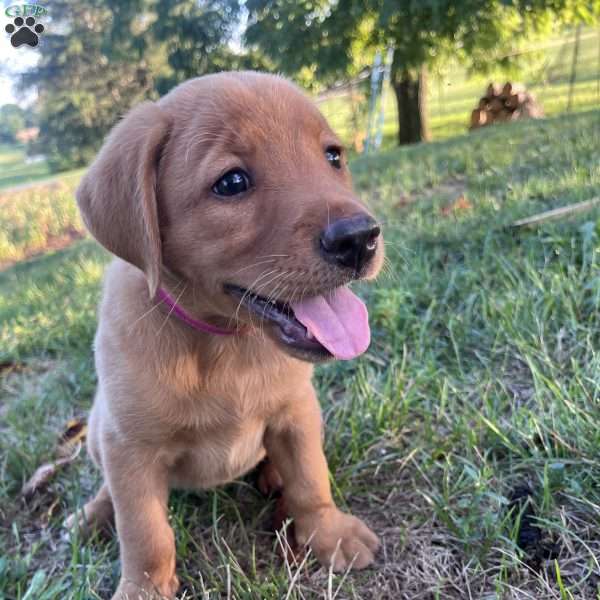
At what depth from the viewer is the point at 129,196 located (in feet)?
5.59

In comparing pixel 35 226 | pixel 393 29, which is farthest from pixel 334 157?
pixel 35 226

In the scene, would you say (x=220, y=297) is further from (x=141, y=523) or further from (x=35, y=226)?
(x=35, y=226)

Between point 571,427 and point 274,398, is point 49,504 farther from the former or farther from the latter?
point 571,427

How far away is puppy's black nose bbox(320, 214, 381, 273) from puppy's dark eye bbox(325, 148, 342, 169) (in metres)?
0.53

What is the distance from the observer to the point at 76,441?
279 centimetres

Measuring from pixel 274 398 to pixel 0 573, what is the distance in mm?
1111

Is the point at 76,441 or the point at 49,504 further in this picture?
the point at 76,441

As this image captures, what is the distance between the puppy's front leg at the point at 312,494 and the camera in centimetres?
195

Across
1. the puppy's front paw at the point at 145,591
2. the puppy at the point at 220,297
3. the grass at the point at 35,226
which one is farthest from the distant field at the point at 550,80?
the puppy's front paw at the point at 145,591

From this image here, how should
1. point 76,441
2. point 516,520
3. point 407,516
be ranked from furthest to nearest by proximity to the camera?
point 76,441 < point 407,516 < point 516,520

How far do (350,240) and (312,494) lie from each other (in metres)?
0.94

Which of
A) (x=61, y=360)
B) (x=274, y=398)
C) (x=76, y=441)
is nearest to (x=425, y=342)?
(x=274, y=398)

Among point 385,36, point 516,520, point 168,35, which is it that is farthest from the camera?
point 168,35

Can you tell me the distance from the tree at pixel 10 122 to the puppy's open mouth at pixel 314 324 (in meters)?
16.9
